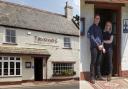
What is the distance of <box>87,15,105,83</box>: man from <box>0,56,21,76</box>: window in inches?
29.2

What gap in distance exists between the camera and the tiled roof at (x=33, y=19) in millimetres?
681

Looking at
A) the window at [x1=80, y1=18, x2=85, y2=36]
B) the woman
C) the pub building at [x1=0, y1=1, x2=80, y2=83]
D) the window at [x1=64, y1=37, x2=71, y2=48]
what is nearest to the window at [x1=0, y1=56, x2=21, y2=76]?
the pub building at [x1=0, y1=1, x2=80, y2=83]

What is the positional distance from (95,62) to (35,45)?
0.75 m

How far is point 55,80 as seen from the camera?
28.3 inches

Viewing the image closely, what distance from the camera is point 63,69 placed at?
2.52 ft

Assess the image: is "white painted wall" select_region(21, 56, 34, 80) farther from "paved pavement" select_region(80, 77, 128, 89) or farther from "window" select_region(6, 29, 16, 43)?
"paved pavement" select_region(80, 77, 128, 89)

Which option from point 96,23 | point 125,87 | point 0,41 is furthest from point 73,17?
point 125,87

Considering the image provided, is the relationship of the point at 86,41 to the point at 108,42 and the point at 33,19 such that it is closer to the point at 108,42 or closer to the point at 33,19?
the point at 108,42

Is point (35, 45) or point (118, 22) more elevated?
point (118, 22)

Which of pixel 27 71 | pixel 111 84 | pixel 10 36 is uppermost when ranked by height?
pixel 10 36

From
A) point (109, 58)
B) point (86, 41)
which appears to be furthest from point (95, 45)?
point (109, 58)

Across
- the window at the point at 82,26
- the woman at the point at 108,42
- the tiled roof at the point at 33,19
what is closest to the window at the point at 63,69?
the tiled roof at the point at 33,19

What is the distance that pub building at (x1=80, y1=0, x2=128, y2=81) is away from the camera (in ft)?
4.48

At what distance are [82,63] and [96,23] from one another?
0.25 metres
